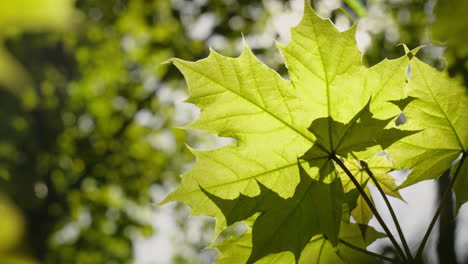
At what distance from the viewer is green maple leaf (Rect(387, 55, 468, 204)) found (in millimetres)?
626

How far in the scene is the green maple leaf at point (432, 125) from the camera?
2.05 ft

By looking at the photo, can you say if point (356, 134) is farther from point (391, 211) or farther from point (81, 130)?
point (81, 130)

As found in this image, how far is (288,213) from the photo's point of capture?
625 mm

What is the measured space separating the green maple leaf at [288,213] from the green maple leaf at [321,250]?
0.07 metres

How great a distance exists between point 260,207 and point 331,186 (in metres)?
0.12

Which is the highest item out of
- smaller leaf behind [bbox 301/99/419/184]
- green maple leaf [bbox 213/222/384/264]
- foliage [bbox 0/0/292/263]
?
foliage [bbox 0/0/292/263]

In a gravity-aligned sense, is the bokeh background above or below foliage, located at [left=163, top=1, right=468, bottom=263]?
above

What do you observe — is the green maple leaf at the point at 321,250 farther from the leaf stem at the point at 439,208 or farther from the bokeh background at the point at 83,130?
the bokeh background at the point at 83,130

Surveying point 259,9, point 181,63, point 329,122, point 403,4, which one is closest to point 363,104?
point 329,122

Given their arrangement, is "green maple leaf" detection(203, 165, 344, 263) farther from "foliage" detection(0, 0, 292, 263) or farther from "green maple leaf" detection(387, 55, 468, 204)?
"foliage" detection(0, 0, 292, 263)

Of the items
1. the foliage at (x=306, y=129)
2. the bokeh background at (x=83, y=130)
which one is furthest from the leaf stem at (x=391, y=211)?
the bokeh background at (x=83, y=130)

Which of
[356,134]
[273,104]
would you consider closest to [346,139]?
[356,134]

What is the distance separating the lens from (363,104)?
63 cm

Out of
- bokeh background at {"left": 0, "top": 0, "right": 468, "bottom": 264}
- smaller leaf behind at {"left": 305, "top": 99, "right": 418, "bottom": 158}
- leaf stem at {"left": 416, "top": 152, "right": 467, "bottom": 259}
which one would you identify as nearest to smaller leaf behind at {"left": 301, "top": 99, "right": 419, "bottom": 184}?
smaller leaf behind at {"left": 305, "top": 99, "right": 418, "bottom": 158}
